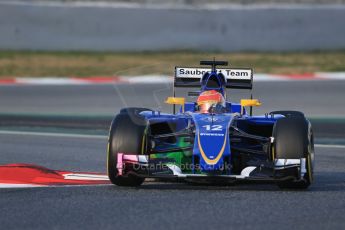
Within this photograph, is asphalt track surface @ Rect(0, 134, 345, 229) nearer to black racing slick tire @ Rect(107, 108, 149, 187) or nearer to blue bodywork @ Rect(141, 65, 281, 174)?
black racing slick tire @ Rect(107, 108, 149, 187)

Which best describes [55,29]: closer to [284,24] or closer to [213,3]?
[213,3]

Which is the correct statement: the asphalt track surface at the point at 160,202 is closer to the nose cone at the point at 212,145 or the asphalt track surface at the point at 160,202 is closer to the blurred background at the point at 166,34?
the nose cone at the point at 212,145

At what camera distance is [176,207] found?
8320 mm

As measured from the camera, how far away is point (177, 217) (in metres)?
7.85

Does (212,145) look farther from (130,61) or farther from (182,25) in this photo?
(130,61)

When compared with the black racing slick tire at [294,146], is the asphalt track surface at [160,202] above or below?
below

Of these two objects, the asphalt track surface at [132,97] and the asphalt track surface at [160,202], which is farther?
the asphalt track surface at [132,97]

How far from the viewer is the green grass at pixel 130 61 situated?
2236 cm

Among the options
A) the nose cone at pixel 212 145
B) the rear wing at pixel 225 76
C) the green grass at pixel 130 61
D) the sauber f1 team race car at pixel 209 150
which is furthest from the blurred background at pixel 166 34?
the nose cone at pixel 212 145

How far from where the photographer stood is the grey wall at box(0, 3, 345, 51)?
23.4 m

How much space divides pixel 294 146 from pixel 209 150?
745 millimetres

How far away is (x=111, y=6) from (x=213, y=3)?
7.42 feet

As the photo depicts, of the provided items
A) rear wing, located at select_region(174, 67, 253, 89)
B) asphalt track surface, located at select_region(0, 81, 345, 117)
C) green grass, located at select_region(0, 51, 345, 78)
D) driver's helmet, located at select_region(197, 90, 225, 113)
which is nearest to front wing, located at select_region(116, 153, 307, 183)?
driver's helmet, located at select_region(197, 90, 225, 113)

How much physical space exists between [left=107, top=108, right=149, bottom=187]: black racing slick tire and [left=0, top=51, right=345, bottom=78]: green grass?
12438mm
